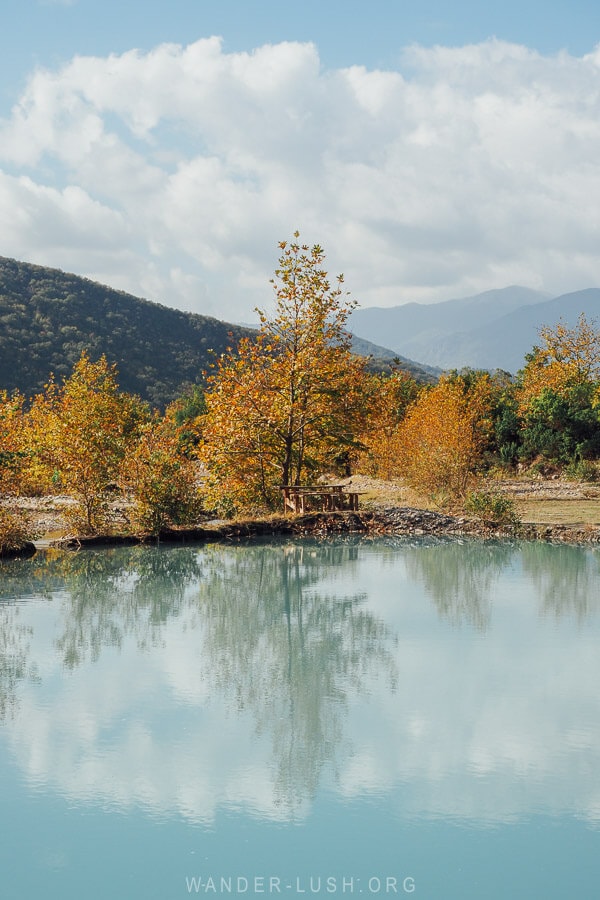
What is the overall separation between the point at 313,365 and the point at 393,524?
12.8 feet

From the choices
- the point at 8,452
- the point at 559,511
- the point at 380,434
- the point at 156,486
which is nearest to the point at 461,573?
the point at 156,486

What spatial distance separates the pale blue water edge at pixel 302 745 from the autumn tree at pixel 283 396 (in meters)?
7.47

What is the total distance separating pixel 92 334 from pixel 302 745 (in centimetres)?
5868

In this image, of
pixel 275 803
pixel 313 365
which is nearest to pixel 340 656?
pixel 275 803

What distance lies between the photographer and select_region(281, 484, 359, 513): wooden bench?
1961 centimetres

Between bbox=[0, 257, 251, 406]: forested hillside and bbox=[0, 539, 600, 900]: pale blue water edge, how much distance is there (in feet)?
139

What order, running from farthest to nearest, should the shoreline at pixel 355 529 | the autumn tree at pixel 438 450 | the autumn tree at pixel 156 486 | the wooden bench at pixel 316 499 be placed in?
the autumn tree at pixel 438 450 → the wooden bench at pixel 316 499 → the autumn tree at pixel 156 486 → the shoreline at pixel 355 529

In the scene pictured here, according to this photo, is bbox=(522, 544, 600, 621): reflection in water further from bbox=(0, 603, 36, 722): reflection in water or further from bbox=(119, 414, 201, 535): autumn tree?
bbox=(119, 414, 201, 535): autumn tree

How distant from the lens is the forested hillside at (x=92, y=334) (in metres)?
55.2

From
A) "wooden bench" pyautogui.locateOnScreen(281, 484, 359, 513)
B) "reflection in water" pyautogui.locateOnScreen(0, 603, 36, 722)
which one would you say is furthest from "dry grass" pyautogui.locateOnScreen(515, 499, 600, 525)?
"reflection in water" pyautogui.locateOnScreen(0, 603, 36, 722)

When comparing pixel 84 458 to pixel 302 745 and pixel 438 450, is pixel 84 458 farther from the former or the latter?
pixel 302 745

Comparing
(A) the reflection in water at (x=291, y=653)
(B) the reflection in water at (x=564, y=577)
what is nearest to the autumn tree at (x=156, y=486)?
(A) the reflection in water at (x=291, y=653)

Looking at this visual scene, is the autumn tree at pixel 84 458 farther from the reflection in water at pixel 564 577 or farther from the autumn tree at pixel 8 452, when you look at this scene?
the reflection in water at pixel 564 577

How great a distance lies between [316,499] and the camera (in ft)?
66.3
